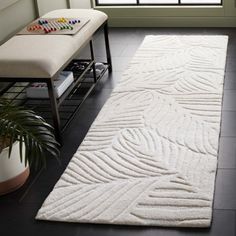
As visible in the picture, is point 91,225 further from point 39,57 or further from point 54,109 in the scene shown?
point 39,57

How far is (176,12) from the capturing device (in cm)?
471

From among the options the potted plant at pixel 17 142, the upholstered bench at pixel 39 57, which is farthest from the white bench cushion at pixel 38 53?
the potted plant at pixel 17 142

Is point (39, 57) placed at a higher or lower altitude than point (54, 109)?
higher

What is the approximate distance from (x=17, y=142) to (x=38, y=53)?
604mm

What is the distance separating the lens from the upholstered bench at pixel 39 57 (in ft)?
8.75

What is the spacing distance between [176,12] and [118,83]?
1480 millimetres

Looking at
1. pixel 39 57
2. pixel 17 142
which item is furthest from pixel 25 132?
pixel 39 57

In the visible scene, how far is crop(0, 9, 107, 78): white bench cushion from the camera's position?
8.75 feet

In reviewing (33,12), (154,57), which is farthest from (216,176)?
(33,12)

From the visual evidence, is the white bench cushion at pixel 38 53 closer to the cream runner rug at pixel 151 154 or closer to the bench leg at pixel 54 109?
the bench leg at pixel 54 109

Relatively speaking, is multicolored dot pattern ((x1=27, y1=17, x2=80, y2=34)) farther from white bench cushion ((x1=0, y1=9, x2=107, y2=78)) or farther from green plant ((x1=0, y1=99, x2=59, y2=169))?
green plant ((x1=0, y1=99, x2=59, y2=169))

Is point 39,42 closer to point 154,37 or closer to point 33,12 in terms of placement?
point 33,12

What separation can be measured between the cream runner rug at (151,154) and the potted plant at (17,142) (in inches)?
8.7

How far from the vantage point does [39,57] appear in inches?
106
